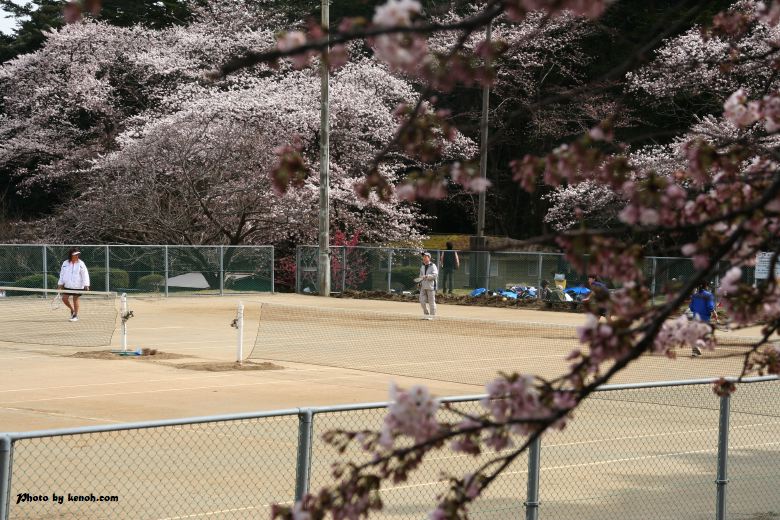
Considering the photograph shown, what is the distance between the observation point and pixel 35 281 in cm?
3622

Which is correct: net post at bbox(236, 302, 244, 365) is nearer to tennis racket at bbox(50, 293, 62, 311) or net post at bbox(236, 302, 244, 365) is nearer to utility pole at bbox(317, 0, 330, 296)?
tennis racket at bbox(50, 293, 62, 311)

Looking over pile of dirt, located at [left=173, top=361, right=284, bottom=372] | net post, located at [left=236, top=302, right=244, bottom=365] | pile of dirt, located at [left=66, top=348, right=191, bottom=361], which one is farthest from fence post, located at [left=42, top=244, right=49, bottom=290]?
pile of dirt, located at [left=173, top=361, right=284, bottom=372]

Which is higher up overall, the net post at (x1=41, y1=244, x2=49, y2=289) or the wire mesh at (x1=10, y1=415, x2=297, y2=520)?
the net post at (x1=41, y1=244, x2=49, y2=289)

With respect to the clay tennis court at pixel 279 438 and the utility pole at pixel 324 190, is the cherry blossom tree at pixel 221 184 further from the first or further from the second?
the clay tennis court at pixel 279 438

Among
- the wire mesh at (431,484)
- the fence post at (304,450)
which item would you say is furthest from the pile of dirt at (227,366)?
the fence post at (304,450)

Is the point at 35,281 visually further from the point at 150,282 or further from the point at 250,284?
the point at 250,284

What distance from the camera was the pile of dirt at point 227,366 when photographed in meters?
19.3

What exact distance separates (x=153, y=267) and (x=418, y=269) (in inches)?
348

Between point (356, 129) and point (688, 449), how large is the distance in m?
33.5

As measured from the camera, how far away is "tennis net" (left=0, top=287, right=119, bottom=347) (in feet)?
78.3

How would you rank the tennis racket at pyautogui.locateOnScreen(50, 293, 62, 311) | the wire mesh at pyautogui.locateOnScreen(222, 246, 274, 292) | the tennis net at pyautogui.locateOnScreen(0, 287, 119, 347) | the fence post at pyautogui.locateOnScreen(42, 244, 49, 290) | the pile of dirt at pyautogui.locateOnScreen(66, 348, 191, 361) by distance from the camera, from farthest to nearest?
the wire mesh at pyautogui.locateOnScreen(222, 246, 274, 292) → the fence post at pyautogui.locateOnScreen(42, 244, 49, 290) → the tennis racket at pyautogui.locateOnScreen(50, 293, 62, 311) → the tennis net at pyautogui.locateOnScreen(0, 287, 119, 347) → the pile of dirt at pyautogui.locateOnScreen(66, 348, 191, 361)

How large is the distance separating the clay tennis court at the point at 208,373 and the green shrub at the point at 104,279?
8887mm

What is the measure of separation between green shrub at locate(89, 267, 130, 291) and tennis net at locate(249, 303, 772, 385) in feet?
25.8

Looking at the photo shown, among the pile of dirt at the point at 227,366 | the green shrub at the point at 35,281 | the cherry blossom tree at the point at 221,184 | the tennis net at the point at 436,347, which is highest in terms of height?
the cherry blossom tree at the point at 221,184
